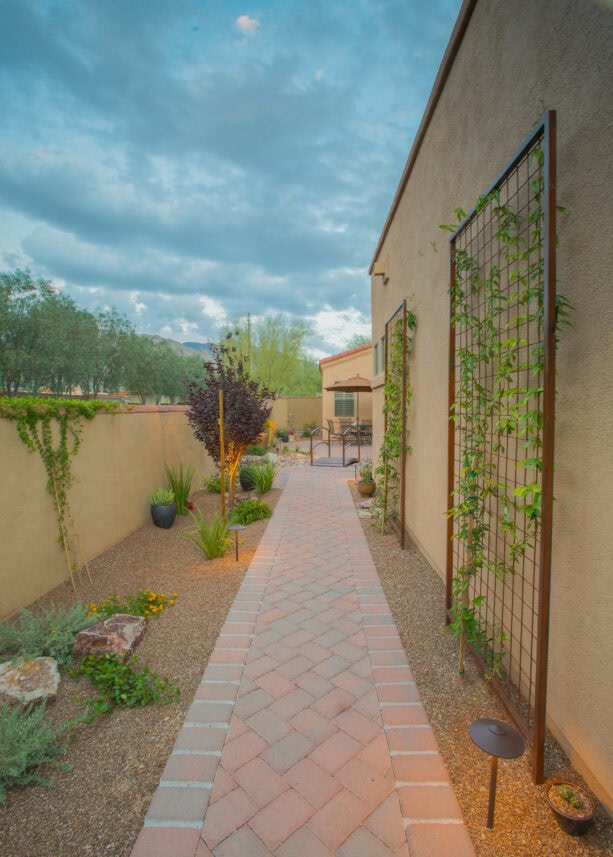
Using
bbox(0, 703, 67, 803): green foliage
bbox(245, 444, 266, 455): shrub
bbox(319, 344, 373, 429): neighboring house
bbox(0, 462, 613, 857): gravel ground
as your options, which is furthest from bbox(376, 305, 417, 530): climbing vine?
bbox(319, 344, 373, 429): neighboring house

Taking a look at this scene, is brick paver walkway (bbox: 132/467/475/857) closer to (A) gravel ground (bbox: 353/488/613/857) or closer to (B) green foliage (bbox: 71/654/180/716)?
(A) gravel ground (bbox: 353/488/613/857)

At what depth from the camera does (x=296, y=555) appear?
4.43m

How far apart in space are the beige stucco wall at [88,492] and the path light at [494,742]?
3354mm

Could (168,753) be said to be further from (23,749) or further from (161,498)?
(161,498)

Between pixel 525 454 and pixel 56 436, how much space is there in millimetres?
3916

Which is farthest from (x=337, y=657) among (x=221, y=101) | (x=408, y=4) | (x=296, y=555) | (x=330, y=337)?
(x=330, y=337)

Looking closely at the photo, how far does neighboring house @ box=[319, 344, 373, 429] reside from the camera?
17016mm

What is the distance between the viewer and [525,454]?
2068mm

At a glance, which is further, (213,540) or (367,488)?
(367,488)

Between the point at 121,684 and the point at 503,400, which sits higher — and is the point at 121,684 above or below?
below

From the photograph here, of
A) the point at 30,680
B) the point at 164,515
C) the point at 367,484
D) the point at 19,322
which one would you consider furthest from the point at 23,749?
the point at 19,322

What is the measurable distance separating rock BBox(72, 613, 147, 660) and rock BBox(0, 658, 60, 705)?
20 cm

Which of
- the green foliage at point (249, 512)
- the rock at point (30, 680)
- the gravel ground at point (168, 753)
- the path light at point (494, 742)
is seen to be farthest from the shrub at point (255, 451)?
the path light at point (494, 742)

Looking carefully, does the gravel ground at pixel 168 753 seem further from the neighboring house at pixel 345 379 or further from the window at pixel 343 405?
the window at pixel 343 405
